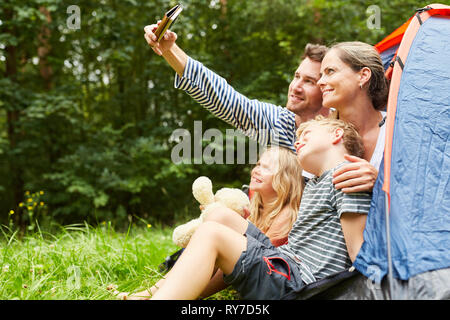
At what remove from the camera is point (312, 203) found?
1.54 m

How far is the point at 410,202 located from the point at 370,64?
732 mm

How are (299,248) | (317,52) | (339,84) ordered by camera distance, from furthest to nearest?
(317,52) → (339,84) → (299,248)

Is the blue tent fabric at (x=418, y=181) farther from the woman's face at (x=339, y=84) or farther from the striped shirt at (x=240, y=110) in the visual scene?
the striped shirt at (x=240, y=110)

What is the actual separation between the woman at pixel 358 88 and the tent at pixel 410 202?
0.54 ft

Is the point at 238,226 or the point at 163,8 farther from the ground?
the point at 163,8

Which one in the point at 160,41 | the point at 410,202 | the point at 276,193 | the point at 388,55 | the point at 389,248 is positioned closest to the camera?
the point at 389,248

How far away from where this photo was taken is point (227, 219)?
163 centimetres

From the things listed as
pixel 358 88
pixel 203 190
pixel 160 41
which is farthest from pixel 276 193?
pixel 160 41

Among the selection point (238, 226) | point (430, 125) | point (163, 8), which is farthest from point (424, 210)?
A: point (163, 8)

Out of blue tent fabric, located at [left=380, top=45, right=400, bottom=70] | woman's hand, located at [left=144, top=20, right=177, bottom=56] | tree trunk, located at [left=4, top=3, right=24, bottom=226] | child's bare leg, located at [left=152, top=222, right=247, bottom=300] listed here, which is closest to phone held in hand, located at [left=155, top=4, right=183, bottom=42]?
woman's hand, located at [left=144, top=20, right=177, bottom=56]

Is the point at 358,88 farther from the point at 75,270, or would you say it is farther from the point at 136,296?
the point at 75,270

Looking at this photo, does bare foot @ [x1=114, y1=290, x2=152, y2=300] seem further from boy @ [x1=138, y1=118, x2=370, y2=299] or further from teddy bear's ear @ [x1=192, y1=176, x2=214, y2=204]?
teddy bear's ear @ [x1=192, y1=176, x2=214, y2=204]
